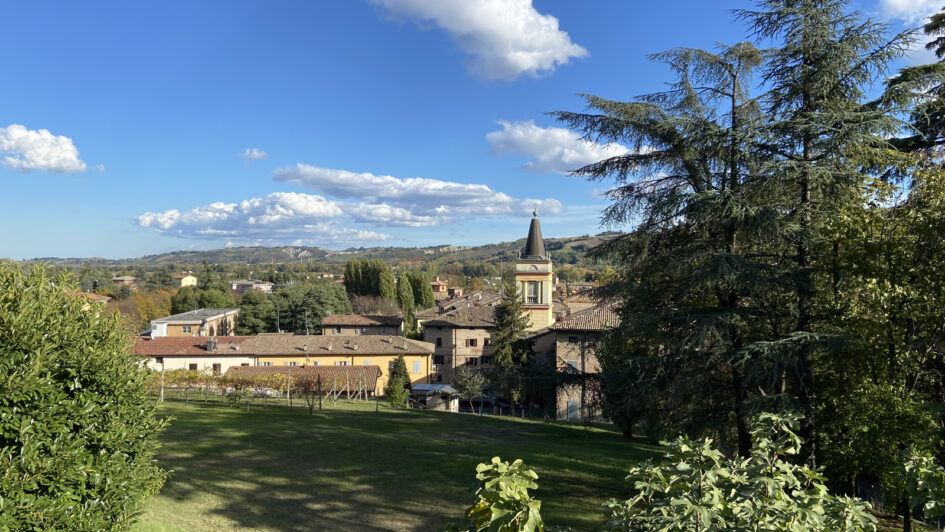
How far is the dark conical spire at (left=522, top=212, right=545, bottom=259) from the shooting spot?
47344mm

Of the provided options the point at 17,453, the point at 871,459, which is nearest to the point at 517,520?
the point at 17,453

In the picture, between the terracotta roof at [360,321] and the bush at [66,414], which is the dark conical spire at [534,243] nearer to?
the terracotta roof at [360,321]

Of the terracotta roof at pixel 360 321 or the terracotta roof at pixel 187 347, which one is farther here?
the terracotta roof at pixel 360 321

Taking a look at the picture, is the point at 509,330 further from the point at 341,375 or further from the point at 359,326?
the point at 359,326

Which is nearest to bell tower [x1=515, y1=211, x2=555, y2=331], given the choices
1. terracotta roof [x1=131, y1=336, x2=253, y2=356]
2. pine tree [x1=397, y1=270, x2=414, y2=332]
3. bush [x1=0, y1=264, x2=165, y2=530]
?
terracotta roof [x1=131, y1=336, x2=253, y2=356]

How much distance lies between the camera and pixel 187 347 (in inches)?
1740

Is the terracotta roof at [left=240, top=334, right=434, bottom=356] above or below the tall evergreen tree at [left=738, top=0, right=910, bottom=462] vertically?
below

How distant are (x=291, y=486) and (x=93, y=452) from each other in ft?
27.5

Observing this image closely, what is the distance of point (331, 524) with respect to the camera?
1045 centimetres

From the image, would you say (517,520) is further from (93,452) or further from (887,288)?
(887,288)

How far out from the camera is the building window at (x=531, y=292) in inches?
1845

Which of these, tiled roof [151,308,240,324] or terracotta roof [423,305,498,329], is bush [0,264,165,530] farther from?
tiled roof [151,308,240,324]

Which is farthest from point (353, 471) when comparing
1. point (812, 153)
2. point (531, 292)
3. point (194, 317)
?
point (194, 317)

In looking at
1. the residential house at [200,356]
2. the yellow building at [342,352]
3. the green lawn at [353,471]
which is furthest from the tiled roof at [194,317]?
the green lawn at [353,471]
